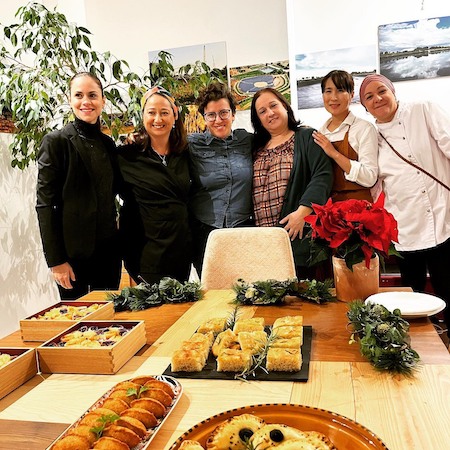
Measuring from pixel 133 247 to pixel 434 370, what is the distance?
1.90m

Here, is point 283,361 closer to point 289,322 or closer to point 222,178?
point 289,322

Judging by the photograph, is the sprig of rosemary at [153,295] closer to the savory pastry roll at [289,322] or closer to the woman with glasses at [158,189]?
the savory pastry roll at [289,322]

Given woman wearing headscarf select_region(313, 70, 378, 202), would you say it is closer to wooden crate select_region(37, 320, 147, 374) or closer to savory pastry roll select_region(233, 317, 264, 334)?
savory pastry roll select_region(233, 317, 264, 334)

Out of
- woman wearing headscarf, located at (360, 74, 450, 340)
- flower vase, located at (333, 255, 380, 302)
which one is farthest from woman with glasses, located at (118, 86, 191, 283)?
flower vase, located at (333, 255, 380, 302)

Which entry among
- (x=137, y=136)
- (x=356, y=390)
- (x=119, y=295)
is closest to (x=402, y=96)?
(x=137, y=136)

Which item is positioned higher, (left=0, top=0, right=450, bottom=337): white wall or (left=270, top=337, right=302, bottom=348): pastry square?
(left=0, top=0, right=450, bottom=337): white wall

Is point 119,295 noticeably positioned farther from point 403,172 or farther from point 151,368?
point 403,172

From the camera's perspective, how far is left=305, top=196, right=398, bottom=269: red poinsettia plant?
143 centimetres

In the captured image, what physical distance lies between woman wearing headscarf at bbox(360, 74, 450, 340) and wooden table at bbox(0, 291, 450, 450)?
4.13 feet

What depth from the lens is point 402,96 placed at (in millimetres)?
3686

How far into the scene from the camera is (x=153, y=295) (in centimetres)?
167

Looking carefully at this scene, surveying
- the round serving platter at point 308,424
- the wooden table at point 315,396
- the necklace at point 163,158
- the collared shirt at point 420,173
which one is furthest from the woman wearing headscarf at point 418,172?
the round serving platter at point 308,424

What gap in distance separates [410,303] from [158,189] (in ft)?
4.91

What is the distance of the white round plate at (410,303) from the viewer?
51.4 inches
